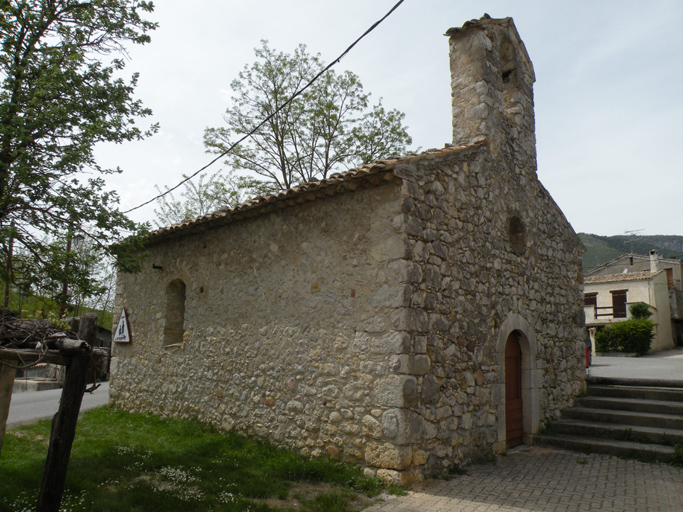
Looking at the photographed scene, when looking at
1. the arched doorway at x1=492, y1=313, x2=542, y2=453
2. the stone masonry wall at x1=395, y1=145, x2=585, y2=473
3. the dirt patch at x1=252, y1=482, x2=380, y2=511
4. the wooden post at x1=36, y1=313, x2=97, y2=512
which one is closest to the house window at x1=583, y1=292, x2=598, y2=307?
the stone masonry wall at x1=395, y1=145, x2=585, y2=473

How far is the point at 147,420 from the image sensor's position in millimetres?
8914

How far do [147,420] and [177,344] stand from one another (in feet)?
4.78

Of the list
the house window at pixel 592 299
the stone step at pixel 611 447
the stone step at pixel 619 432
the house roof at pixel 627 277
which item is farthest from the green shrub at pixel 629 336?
the stone step at pixel 611 447

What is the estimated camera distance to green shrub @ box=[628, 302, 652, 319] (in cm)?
2994

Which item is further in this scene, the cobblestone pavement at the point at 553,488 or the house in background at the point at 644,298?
the house in background at the point at 644,298

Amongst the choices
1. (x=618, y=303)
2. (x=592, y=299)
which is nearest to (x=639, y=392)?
(x=618, y=303)

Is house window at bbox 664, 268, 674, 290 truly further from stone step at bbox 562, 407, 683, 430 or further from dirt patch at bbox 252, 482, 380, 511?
dirt patch at bbox 252, 482, 380, 511

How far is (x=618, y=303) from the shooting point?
32062 millimetres

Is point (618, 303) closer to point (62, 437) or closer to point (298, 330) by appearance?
point (298, 330)

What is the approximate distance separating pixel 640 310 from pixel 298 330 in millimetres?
29901

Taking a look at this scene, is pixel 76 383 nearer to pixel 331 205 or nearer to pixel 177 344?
pixel 331 205

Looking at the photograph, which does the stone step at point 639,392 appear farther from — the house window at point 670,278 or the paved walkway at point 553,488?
the house window at point 670,278

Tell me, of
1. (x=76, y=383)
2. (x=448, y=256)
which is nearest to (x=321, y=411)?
(x=448, y=256)

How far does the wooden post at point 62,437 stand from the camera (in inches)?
156
